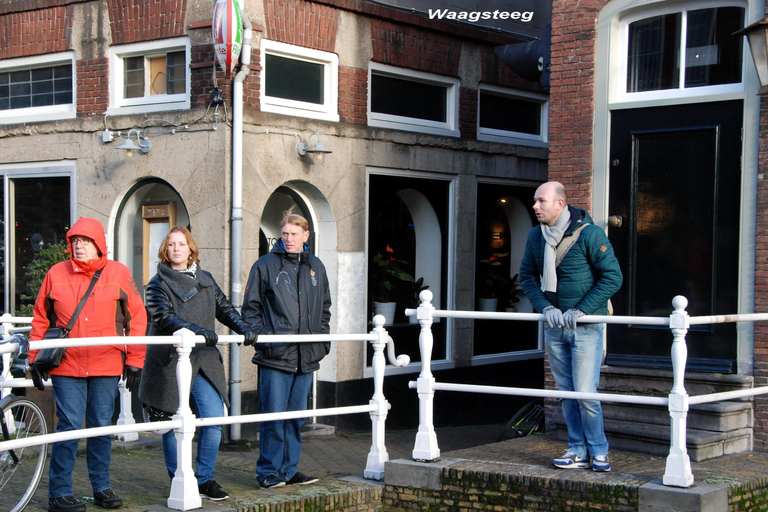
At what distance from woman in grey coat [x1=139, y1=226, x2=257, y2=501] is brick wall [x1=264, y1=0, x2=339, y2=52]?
4.61m

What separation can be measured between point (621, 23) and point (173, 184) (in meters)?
4.78

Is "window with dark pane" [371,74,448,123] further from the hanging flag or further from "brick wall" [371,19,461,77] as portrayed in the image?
the hanging flag

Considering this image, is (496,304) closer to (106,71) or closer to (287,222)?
(106,71)

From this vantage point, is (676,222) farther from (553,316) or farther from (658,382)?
(553,316)

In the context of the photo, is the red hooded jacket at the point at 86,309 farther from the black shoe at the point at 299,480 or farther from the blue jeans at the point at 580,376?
the blue jeans at the point at 580,376

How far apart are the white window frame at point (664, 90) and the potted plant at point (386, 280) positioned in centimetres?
402

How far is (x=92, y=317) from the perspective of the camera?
18.7 ft

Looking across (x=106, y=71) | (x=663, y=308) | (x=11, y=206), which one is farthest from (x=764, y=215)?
(x=11, y=206)

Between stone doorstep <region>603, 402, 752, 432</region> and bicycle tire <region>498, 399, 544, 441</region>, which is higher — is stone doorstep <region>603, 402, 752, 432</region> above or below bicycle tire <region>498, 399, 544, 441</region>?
above

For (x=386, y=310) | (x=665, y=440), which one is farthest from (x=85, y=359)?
(x=386, y=310)

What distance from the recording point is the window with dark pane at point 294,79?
33.7 feet

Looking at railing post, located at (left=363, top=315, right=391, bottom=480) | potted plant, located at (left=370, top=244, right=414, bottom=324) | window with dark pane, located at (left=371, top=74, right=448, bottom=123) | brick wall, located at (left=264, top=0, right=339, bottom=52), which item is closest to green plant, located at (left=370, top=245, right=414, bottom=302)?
potted plant, located at (left=370, top=244, right=414, bottom=324)

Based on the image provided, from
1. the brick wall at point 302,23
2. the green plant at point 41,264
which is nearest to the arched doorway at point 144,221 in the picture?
the green plant at point 41,264

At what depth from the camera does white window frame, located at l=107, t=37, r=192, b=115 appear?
1020 cm
